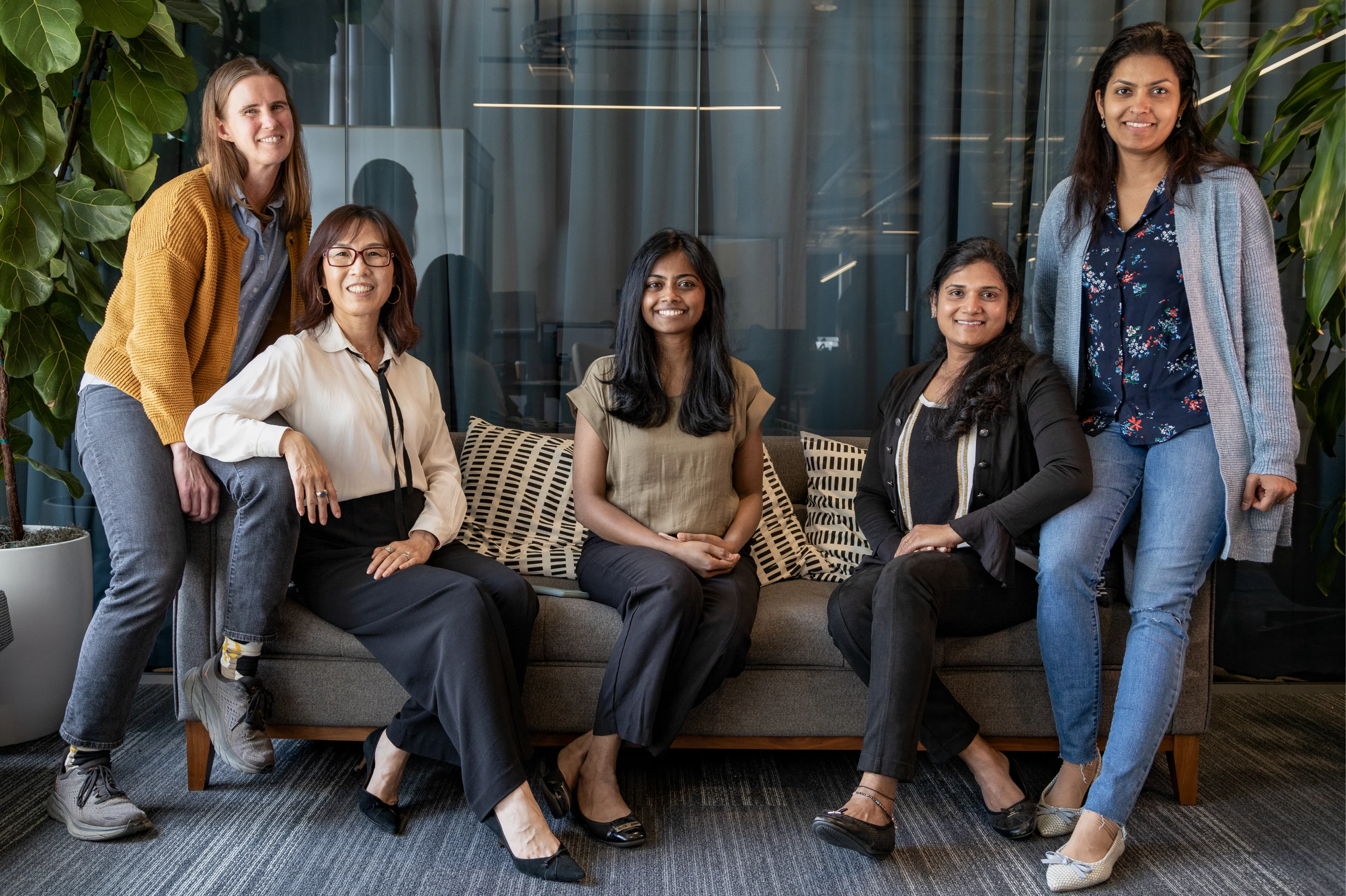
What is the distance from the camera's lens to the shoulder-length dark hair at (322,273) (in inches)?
73.5

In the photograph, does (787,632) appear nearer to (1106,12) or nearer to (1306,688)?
(1306,688)

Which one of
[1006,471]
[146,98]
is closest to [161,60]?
[146,98]

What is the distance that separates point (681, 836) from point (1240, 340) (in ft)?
4.52

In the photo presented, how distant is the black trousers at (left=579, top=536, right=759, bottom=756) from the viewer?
1729 mm

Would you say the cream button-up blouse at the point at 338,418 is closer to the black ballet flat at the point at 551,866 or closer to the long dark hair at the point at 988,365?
the black ballet flat at the point at 551,866

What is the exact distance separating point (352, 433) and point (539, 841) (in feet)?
2.73

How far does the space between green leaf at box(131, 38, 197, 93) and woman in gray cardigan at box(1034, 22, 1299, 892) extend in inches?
76.2

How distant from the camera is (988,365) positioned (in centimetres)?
193

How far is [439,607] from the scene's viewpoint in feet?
5.57

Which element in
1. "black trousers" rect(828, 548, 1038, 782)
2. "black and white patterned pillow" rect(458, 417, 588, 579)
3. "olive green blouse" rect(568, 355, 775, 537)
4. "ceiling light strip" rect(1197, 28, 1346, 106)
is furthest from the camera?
"ceiling light strip" rect(1197, 28, 1346, 106)

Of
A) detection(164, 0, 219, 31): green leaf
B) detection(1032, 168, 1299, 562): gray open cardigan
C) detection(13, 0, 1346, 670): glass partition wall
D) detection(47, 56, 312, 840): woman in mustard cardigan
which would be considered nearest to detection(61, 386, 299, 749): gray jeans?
detection(47, 56, 312, 840): woman in mustard cardigan

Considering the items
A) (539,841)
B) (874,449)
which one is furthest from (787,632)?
(539,841)

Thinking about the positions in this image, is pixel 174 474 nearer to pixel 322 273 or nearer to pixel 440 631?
pixel 322 273

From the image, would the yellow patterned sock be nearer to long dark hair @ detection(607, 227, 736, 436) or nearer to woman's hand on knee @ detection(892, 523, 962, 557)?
long dark hair @ detection(607, 227, 736, 436)
